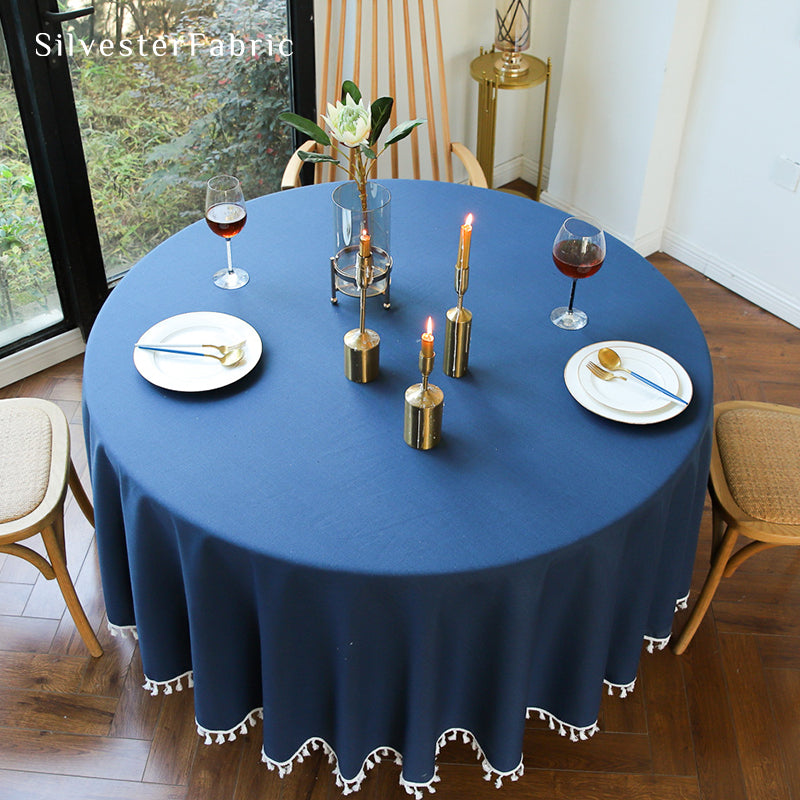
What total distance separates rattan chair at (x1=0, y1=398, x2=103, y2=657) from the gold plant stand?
199cm

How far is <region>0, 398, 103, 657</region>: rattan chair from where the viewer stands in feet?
5.77

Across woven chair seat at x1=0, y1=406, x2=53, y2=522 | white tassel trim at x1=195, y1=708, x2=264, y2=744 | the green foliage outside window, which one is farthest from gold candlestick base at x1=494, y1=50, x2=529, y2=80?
white tassel trim at x1=195, y1=708, x2=264, y2=744

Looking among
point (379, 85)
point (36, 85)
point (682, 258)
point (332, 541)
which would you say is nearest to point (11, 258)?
point (36, 85)

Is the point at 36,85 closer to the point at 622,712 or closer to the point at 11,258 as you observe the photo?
the point at 11,258

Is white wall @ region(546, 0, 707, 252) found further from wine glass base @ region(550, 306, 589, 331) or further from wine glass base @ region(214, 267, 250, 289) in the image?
wine glass base @ region(214, 267, 250, 289)

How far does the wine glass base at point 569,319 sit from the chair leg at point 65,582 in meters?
1.10

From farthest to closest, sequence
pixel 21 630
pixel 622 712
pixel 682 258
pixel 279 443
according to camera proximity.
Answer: pixel 682 258, pixel 21 630, pixel 622 712, pixel 279 443

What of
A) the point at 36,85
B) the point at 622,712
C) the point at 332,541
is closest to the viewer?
the point at 332,541

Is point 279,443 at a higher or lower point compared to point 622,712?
higher

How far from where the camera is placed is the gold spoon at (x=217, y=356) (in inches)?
64.9

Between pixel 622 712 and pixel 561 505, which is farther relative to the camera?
pixel 622 712

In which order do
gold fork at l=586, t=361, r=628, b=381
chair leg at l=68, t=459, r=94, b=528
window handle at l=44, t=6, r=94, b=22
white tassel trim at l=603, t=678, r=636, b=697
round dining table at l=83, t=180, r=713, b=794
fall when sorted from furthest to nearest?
window handle at l=44, t=6, r=94, b=22
chair leg at l=68, t=459, r=94, b=528
white tassel trim at l=603, t=678, r=636, b=697
gold fork at l=586, t=361, r=628, b=381
round dining table at l=83, t=180, r=713, b=794

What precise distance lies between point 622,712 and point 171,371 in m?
1.24

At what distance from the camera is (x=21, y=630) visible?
6.89ft
